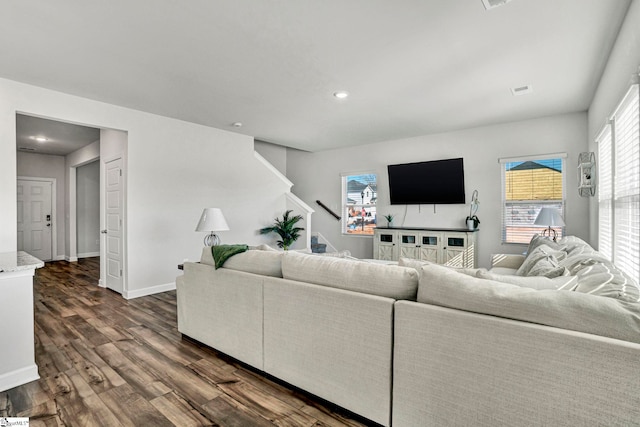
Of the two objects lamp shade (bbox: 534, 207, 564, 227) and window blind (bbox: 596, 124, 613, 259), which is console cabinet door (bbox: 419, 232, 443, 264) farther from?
window blind (bbox: 596, 124, 613, 259)

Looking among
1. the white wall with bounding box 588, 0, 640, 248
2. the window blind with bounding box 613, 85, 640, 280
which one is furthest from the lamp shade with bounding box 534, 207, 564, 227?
the window blind with bounding box 613, 85, 640, 280

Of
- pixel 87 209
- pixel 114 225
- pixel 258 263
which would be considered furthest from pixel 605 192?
pixel 87 209

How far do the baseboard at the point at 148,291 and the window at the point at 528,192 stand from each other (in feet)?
16.9

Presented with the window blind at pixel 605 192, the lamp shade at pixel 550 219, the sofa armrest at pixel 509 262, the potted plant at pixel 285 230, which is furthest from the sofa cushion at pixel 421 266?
the potted plant at pixel 285 230

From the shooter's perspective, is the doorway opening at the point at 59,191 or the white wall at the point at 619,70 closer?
the white wall at the point at 619,70

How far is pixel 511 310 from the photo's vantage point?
4.35 feet

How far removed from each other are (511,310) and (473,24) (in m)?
2.03

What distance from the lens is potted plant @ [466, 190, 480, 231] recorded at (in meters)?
5.24

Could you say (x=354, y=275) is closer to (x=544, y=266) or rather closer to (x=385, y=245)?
(x=544, y=266)

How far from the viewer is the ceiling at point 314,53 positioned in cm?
219

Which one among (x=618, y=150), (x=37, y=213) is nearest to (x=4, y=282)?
(x=618, y=150)

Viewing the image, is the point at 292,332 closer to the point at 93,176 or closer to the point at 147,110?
the point at 147,110

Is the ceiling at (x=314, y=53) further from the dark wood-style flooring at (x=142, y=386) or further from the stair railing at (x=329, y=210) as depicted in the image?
the stair railing at (x=329, y=210)

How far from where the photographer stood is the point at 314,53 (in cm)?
277
